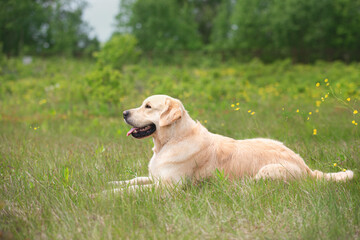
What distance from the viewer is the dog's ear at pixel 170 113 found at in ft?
12.2

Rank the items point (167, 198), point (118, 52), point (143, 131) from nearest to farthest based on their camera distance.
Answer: point (167, 198) → point (143, 131) → point (118, 52)

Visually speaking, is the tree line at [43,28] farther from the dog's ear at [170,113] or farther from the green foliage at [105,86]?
the dog's ear at [170,113]

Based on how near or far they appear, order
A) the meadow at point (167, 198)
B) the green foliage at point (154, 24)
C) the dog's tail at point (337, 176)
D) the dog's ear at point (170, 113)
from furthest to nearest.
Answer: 1. the green foliage at point (154, 24)
2. the dog's ear at point (170, 113)
3. the dog's tail at point (337, 176)
4. the meadow at point (167, 198)

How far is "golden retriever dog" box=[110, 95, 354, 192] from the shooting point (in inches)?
148

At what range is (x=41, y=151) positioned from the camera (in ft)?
16.0

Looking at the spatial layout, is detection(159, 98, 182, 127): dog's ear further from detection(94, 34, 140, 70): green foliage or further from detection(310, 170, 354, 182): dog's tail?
detection(94, 34, 140, 70): green foliage

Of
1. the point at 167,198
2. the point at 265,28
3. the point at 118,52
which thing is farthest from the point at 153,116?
the point at 265,28

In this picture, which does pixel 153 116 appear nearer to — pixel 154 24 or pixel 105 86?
pixel 105 86

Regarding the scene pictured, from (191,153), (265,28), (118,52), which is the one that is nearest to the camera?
(191,153)

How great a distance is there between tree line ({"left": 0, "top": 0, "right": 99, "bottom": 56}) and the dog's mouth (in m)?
23.3

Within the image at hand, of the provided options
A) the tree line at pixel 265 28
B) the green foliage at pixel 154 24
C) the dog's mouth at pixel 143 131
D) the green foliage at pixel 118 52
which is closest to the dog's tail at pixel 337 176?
the dog's mouth at pixel 143 131

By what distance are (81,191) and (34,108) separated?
673 cm

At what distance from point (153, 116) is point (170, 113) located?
265 mm

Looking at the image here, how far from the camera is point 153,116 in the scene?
3.91 meters
